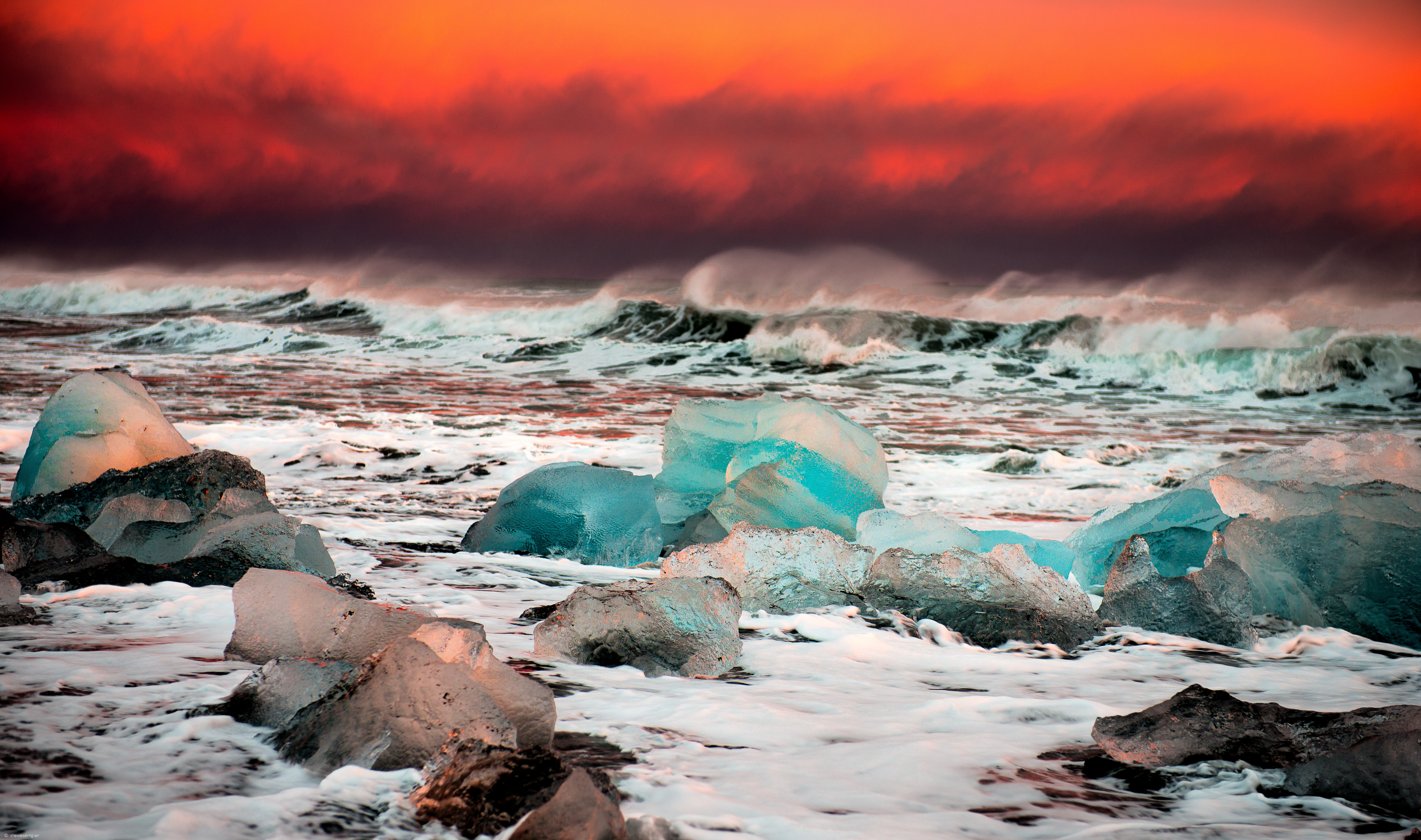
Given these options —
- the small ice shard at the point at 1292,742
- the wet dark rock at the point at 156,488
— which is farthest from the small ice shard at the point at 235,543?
the small ice shard at the point at 1292,742

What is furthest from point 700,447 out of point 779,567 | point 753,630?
point 753,630

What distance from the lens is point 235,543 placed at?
2.65m

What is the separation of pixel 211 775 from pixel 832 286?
75.1 feet

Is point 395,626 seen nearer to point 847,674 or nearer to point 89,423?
point 847,674

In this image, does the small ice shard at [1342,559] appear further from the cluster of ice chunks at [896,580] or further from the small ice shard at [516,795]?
the small ice shard at [516,795]

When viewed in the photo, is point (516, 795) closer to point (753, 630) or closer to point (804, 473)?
point (753, 630)

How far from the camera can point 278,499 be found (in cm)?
441

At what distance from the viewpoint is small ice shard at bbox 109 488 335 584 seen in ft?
8.70

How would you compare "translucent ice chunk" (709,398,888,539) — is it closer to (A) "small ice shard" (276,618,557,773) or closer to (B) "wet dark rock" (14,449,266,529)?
(B) "wet dark rock" (14,449,266,529)

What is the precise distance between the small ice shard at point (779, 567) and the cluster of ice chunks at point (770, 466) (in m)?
0.51

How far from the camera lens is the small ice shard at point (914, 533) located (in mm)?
3137

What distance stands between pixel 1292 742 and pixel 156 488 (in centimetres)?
343

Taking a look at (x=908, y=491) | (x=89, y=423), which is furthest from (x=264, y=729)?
(x=908, y=491)

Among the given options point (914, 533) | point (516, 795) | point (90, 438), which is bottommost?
point (914, 533)
